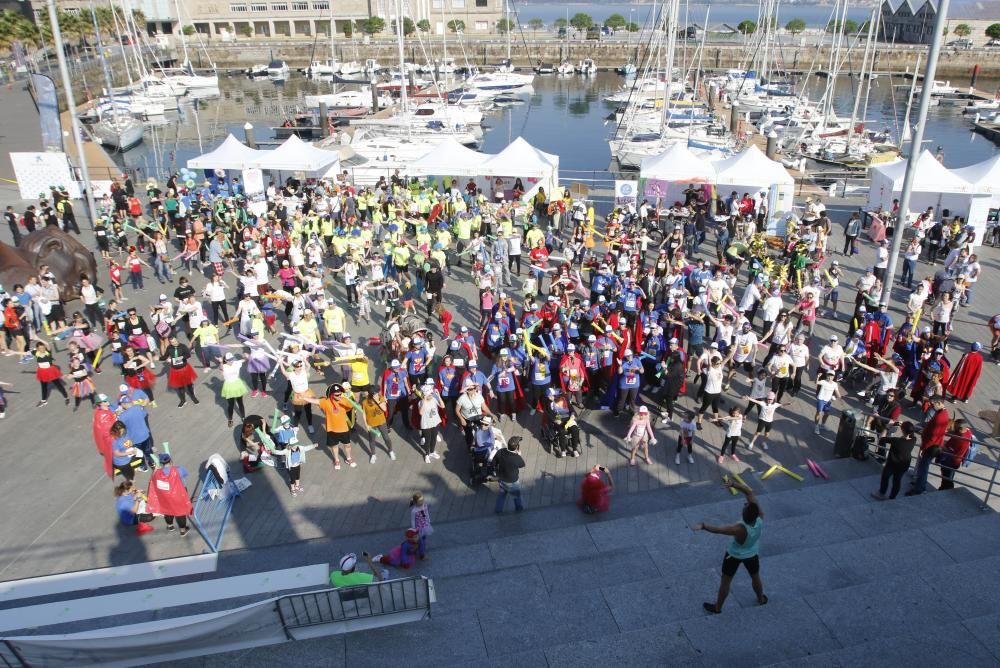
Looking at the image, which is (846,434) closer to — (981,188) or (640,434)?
(640,434)

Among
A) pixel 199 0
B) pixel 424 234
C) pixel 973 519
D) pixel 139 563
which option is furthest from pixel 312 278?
pixel 199 0

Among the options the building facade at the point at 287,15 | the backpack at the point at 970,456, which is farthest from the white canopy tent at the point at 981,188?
the building facade at the point at 287,15

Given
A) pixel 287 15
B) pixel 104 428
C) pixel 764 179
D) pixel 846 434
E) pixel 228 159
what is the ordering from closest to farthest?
pixel 104 428 → pixel 846 434 → pixel 764 179 → pixel 228 159 → pixel 287 15

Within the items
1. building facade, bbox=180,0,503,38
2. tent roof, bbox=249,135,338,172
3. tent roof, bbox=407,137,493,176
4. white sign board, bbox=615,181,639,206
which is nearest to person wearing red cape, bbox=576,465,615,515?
white sign board, bbox=615,181,639,206

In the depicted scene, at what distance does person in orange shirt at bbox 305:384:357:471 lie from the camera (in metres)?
10.7

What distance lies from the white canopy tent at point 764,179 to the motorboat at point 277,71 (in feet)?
230

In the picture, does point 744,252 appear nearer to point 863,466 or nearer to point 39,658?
point 863,466

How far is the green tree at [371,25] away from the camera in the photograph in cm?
A: 8956

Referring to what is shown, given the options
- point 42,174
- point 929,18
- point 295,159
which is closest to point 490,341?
point 295,159

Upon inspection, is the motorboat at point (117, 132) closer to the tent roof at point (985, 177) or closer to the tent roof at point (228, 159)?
the tent roof at point (228, 159)

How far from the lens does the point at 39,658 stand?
6.13 meters

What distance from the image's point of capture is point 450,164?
23641 millimetres

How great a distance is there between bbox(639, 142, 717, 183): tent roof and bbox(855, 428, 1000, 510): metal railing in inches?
492

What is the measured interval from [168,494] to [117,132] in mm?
45068
